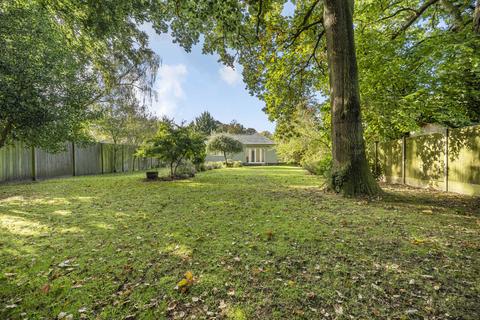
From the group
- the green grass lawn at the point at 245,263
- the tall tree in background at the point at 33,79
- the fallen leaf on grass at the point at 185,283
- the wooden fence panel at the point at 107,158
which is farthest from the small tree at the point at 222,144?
the fallen leaf on grass at the point at 185,283

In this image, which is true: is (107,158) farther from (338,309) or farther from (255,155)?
(255,155)

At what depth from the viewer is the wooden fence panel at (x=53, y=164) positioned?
10.9 metres

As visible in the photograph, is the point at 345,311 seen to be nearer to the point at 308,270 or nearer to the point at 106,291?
the point at 308,270

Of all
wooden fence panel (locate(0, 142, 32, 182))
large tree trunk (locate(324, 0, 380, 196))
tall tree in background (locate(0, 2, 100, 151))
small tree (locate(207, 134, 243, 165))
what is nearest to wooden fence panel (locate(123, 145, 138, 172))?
wooden fence panel (locate(0, 142, 32, 182))

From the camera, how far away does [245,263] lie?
263cm

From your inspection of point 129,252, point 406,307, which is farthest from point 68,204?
point 406,307

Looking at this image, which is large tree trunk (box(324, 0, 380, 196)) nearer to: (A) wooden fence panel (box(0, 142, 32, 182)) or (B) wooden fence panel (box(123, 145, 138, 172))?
(A) wooden fence panel (box(0, 142, 32, 182))

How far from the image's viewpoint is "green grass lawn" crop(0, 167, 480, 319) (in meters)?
1.94

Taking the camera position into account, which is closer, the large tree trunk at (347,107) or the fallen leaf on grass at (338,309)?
the fallen leaf on grass at (338,309)

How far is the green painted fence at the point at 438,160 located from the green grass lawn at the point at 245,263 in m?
1.74

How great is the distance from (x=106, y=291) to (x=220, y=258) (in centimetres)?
116

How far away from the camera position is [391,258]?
2.63 meters

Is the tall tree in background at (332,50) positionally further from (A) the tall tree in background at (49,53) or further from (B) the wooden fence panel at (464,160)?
(A) the tall tree in background at (49,53)

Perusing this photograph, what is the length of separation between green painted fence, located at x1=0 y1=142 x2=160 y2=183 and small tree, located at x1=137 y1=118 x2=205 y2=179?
3235 mm
